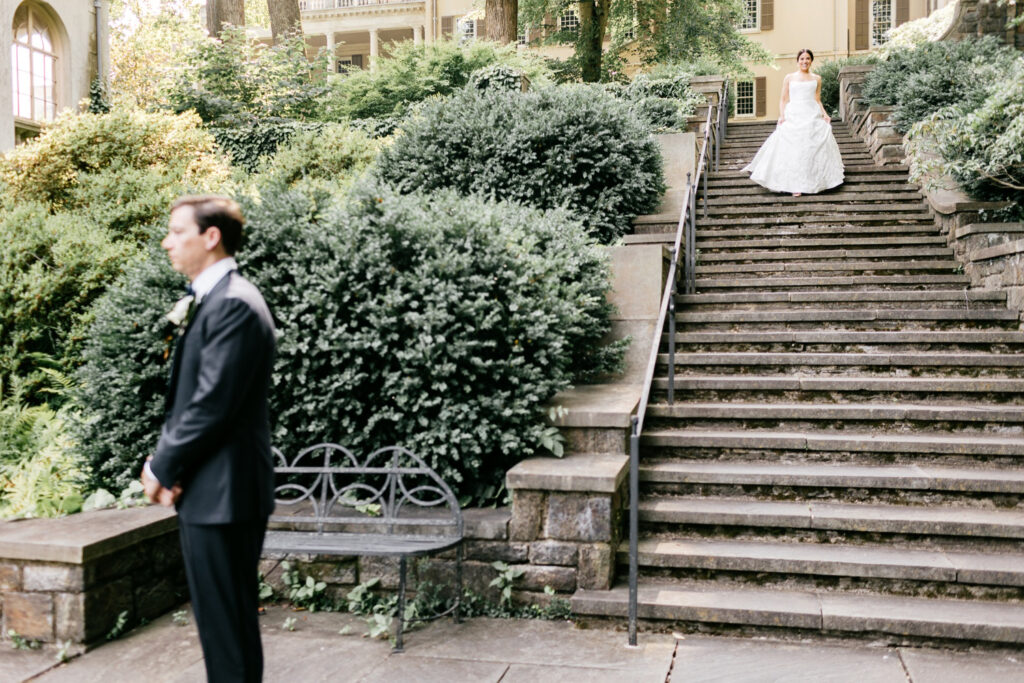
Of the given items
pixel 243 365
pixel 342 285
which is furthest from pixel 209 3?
pixel 243 365

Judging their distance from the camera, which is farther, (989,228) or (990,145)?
(990,145)

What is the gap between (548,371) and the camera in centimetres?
553

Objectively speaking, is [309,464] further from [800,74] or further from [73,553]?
[800,74]

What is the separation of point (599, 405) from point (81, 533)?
305 cm

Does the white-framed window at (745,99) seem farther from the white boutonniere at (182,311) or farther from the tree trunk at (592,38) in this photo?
the white boutonniere at (182,311)

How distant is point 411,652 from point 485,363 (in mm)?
1717

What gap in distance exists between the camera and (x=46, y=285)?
275 inches

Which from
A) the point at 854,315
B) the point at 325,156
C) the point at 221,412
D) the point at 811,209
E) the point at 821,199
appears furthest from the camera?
the point at 325,156

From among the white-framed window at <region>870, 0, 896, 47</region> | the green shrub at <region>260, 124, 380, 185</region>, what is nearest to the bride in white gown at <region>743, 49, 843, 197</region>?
the green shrub at <region>260, 124, 380, 185</region>

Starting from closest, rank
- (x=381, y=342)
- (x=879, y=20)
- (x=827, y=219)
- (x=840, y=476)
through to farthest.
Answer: (x=381, y=342), (x=840, y=476), (x=827, y=219), (x=879, y=20)

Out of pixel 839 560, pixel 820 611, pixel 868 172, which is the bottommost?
A: pixel 820 611

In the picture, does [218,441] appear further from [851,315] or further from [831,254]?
[831,254]

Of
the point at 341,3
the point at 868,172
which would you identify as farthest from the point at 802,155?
the point at 341,3

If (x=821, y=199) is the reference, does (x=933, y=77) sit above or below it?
above
